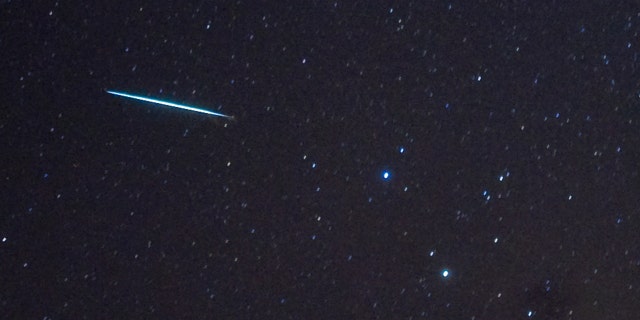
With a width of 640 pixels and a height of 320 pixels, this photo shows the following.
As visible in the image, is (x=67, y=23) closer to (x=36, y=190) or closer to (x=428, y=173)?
(x=36, y=190)

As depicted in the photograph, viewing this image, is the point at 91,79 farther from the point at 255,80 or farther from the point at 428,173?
the point at 428,173

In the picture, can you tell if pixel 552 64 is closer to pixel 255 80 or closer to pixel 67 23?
pixel 255 80

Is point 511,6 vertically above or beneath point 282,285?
above

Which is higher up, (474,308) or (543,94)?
(543,94)

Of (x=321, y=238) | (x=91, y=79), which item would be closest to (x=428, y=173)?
(x=321, y=238)

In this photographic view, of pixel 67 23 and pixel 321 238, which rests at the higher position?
pixel 67 23

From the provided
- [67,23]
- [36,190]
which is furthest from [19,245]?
[67,23]

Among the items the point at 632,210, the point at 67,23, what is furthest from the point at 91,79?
the point at 632,210
